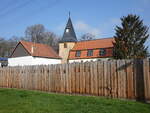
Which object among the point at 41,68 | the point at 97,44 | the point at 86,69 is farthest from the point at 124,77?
the point at 97,44

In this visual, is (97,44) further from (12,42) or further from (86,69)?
(12,42)

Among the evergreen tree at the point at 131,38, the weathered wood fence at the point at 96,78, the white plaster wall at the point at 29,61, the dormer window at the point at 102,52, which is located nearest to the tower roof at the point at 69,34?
the white plaster wall at the point at 29,61

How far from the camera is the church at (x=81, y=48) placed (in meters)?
32.9

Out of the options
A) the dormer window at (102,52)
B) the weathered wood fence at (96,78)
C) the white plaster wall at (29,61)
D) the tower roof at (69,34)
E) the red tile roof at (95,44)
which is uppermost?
the tower roof at (69,34)

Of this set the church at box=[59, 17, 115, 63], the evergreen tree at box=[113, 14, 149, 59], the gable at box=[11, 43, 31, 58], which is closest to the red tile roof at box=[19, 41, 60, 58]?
the gable at box=[11, 43, 31, 58]

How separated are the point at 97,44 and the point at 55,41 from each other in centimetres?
3214

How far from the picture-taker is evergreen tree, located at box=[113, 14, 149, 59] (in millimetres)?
24812

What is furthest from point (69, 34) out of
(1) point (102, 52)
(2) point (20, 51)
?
(2) point (20, 51)

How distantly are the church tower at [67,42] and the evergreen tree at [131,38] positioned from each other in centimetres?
1351

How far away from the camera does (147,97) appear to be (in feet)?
22.7

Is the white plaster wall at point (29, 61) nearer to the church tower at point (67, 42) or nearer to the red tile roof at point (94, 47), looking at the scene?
the church tower at point (67, 42)

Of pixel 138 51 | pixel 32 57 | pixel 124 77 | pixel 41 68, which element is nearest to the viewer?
pixel 124 77

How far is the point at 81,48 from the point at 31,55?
10.4m

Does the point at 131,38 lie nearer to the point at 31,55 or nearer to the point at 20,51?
the point at 31,55
